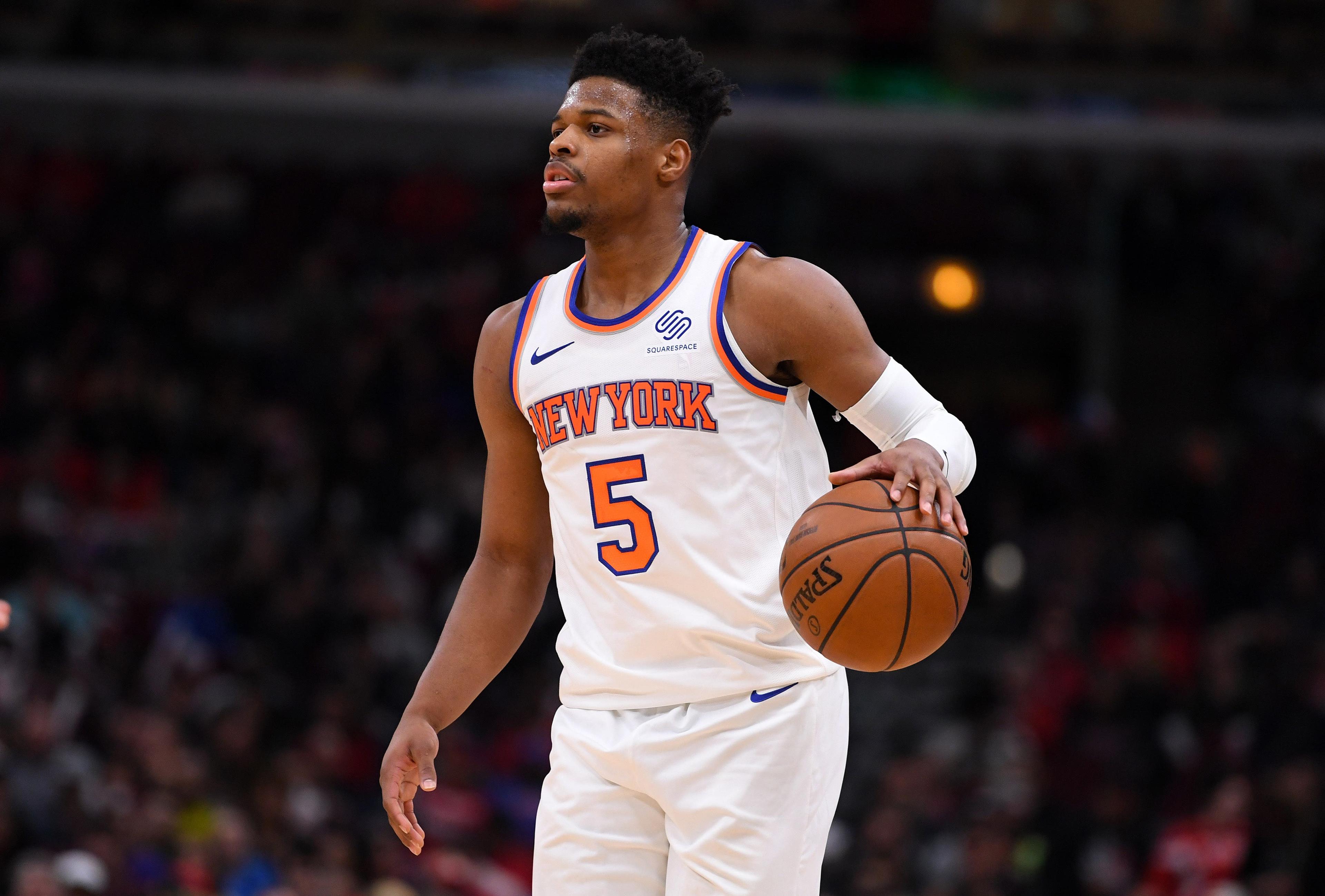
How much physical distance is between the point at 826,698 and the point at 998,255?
11.7 metres

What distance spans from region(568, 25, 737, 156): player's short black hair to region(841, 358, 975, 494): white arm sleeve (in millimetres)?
718

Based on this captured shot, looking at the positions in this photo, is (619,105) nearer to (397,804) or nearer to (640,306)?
(640,306)

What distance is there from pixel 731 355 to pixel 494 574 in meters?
0.85

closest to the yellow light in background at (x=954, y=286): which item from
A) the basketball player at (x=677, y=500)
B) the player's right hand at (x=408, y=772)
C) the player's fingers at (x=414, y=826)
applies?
the basketball player at (x=677, y=500)

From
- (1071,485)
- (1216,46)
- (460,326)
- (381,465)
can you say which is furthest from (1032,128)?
(381,465)

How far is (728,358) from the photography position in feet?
10.8

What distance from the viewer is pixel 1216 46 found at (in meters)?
14.6

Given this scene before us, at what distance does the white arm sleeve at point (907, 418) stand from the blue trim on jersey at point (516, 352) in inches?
29.0

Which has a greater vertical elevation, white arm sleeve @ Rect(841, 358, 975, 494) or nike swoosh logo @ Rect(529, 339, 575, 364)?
nike swoosh logo @ Rect(529, 339, 575, 364)

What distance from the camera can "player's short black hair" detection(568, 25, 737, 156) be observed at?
3465mm

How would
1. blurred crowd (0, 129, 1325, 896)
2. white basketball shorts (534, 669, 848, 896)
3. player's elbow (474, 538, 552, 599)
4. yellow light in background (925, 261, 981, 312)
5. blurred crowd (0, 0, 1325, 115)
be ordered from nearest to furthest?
white basketball shorts (534, 669, 848, 896)
player's elbow (474, 538, 552, 599)
blurred crowd (0, 129, 1325, 896)
blurred crowd (0, 0, 1325, 115)
yellow light in background (925, 261, 981, 312)

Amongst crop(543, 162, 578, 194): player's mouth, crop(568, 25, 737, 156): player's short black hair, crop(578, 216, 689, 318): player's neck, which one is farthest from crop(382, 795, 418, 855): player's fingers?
crop(568, 25, 737, 156): player's short black hair

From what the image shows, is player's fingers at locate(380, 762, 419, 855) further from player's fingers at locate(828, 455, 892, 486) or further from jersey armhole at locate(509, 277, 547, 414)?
player's fingers at locate(828, 455, 892, 486)

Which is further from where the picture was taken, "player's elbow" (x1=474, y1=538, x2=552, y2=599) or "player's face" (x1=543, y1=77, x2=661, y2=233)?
Answer: "player's elbow" (x1=474, y1=538, x2=552, y2=599)
